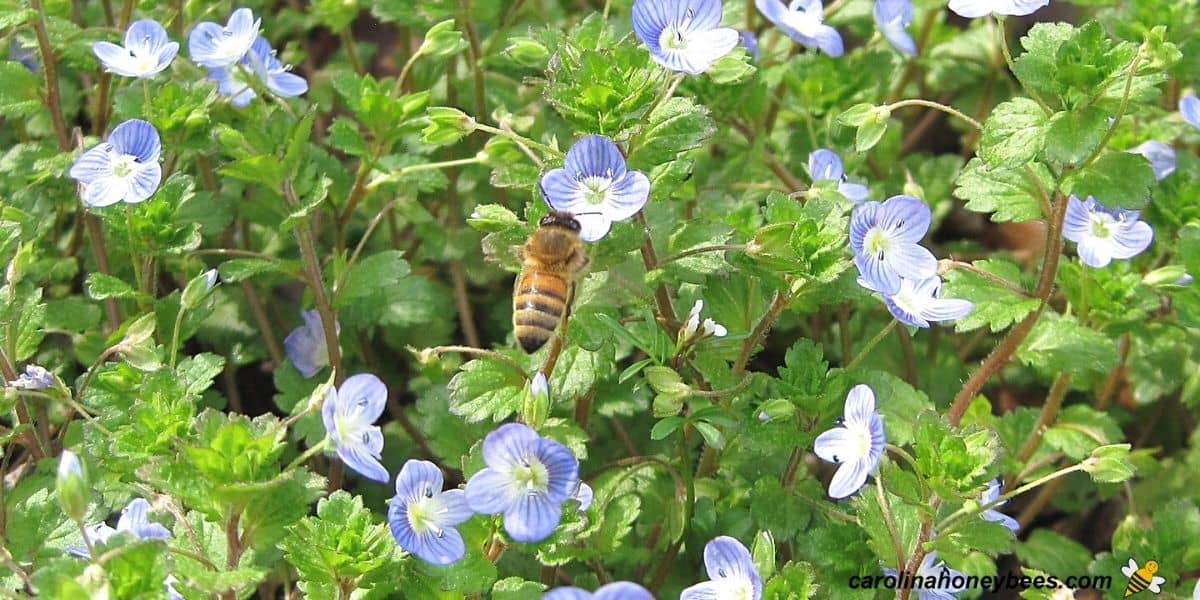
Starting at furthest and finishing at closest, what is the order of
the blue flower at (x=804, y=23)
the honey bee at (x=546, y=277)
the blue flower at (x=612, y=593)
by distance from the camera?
the blue flower at (x=804, y=23), the honey bee at (x=546, y=277), the blue flower at (x=612, y=593)

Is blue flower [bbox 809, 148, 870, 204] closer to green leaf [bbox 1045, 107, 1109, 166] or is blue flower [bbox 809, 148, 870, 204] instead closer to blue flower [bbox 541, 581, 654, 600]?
green leaf [bbox 1045, 107, 1109, 166]

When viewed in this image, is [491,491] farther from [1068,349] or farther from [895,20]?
[895,20]

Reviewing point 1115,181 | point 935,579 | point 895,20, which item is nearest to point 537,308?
point 935,579

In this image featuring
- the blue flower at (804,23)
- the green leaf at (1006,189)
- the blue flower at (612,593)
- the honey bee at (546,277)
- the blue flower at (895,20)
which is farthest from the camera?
the blue flower at (895,20)

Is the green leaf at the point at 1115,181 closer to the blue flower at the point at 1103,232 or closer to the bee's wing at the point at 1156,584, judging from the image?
the blue flower at the point at 1103,232

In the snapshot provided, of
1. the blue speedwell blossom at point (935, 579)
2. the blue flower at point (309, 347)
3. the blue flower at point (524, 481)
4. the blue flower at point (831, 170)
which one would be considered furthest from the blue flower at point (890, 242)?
the blue flower at point (309, 347)
